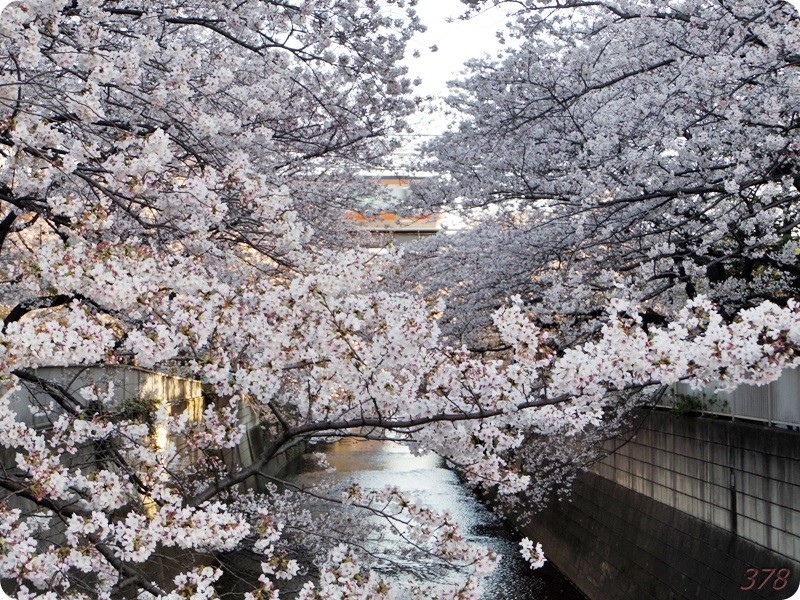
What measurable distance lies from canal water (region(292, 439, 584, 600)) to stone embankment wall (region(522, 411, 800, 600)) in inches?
23.9

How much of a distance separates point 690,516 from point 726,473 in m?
1.27

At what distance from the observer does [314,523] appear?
10.6 meters

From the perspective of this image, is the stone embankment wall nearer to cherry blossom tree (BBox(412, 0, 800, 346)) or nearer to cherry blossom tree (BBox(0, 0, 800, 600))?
cherry blossom tree (BBox(412, 0, 800, 346))

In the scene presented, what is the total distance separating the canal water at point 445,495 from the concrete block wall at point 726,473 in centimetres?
241

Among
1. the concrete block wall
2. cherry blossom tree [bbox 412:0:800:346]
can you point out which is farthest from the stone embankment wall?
cherry blossom tree [bbox 412:0:800:346]

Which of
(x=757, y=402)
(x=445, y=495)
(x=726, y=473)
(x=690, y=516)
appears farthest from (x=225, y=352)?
(x=445, y=495)

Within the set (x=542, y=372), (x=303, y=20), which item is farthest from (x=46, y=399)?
(x=542, y=372)

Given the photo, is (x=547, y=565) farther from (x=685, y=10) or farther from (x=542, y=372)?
(x=542, y=372)

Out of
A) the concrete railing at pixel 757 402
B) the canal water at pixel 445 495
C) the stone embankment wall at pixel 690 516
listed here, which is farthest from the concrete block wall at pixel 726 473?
the canal water at pixel 445 495

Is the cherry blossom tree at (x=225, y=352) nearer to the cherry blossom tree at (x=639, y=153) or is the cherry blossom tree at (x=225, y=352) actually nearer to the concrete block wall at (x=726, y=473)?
the cherry blossom tree at (x=639, y=153)

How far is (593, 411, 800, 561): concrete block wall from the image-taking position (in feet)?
29.3

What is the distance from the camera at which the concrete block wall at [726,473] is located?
8.94m

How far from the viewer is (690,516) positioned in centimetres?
1155

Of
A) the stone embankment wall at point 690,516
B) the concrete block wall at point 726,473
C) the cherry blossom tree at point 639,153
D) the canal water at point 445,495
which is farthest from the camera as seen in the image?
the canal water at point 445,495
